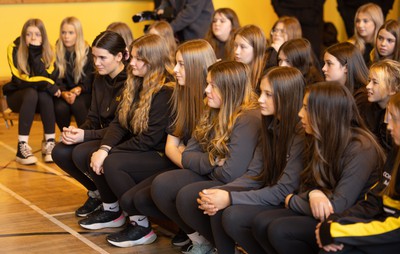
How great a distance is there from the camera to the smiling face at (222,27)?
546 centimetres

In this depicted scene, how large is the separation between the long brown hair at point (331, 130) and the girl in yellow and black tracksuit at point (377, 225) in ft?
0.67

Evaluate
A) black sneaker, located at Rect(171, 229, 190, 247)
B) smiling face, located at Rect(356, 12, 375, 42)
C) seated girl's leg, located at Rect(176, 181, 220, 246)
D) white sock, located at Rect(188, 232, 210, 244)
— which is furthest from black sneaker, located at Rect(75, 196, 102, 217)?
smiling face, located at Rect(356, 12, 375, 42)

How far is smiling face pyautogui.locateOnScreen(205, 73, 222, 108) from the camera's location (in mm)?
3143

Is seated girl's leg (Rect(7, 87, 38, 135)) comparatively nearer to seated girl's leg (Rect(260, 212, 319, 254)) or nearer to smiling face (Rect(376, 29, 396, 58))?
smiling face (Rect(376, 29, 396, 58))

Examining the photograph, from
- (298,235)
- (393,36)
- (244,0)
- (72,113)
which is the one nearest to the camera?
(298,235)

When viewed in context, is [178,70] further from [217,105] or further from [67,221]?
[67,221]

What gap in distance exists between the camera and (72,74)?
5.55m

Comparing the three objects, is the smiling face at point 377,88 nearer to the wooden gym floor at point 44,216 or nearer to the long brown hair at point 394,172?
the long brown hair at point 394,172

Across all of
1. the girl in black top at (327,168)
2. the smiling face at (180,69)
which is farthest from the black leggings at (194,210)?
the smiling face at (180,69)

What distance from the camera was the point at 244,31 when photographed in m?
4.39

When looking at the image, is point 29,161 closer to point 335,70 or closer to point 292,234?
point 335,70

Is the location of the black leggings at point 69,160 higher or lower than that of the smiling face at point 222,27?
lower

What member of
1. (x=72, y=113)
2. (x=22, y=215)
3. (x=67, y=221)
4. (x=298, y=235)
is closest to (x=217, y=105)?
(x=298, y=235)

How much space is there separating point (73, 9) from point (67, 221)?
13.1 feet
